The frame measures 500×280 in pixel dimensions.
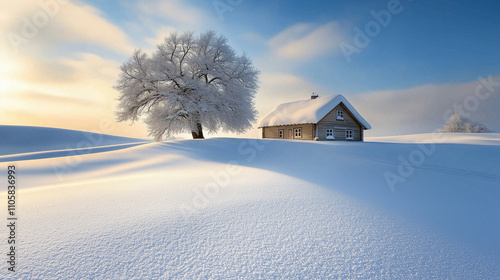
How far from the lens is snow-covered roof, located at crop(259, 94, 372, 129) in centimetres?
2077

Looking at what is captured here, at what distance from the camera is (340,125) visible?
22.2 metres

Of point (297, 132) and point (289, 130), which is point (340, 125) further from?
point (289, 130)

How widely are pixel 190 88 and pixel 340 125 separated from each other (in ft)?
50.8

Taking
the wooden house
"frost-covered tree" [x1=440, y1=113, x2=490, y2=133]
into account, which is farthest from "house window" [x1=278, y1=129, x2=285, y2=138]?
"frost-covered tree" [x1=440, y1=113, x2=490, y2=133]

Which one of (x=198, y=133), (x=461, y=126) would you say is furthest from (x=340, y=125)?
(x=461, y=126)

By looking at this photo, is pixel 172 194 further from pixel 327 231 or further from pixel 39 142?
pixel 39 142

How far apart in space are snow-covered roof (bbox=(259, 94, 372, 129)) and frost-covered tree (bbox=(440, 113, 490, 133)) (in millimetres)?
42689

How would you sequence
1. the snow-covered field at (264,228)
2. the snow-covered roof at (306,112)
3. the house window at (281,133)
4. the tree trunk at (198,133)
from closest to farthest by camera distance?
the snow-covered field at (264,228), the tree trunk at (198,133), the snow-covered roof at (306,112), the house window at (281,133)

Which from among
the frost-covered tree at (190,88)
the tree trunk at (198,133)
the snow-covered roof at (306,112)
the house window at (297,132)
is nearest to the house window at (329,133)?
the snow-covered roof at (306,112)

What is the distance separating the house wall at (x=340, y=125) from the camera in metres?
21.0

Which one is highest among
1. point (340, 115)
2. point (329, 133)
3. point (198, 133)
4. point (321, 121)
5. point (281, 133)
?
point (340, 115)

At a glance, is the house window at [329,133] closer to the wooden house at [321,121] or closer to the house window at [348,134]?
the wooden house at [321,121]

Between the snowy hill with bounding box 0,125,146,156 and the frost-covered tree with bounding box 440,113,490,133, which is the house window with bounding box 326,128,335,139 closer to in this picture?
the snowy hill with bounding box 0,125,146,156

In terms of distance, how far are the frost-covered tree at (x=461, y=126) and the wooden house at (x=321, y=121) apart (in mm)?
42704
